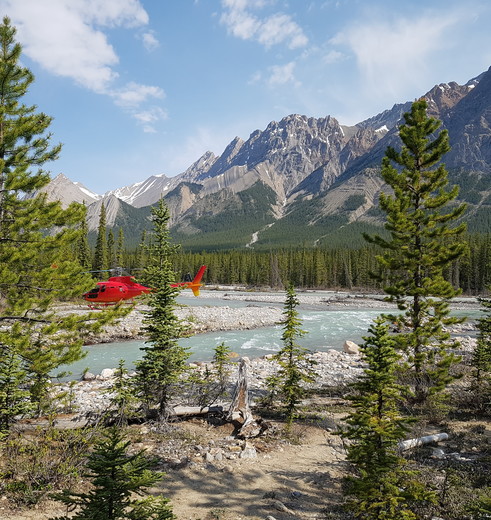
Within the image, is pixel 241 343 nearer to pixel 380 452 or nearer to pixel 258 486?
pixel 258 486

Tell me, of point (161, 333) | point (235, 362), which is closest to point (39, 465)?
point (161, 333)

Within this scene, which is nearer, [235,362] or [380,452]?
[380,452]

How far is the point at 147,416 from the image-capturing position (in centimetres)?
988

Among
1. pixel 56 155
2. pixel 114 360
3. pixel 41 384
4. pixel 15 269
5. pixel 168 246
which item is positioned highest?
pixel 56 155

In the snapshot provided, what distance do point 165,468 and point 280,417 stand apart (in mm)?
4540

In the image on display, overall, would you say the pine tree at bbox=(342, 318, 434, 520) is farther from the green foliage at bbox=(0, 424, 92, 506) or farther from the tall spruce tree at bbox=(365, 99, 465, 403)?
the tall spruce tree at bbox=(365, 99, 465, 403)

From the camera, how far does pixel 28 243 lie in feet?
26.9

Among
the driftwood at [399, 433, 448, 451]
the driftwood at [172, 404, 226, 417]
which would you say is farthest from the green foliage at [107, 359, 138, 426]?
the driftwood at [399, 433, 448, 451]

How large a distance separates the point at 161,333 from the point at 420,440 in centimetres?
738

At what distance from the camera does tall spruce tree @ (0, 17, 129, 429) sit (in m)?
7.74

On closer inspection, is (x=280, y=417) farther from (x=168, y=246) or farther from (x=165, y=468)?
(x=168, y=246)

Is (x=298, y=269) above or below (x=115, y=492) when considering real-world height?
above

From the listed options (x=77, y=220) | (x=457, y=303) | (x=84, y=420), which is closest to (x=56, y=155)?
(x=77, y=220)

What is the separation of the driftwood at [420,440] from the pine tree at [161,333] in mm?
5905
